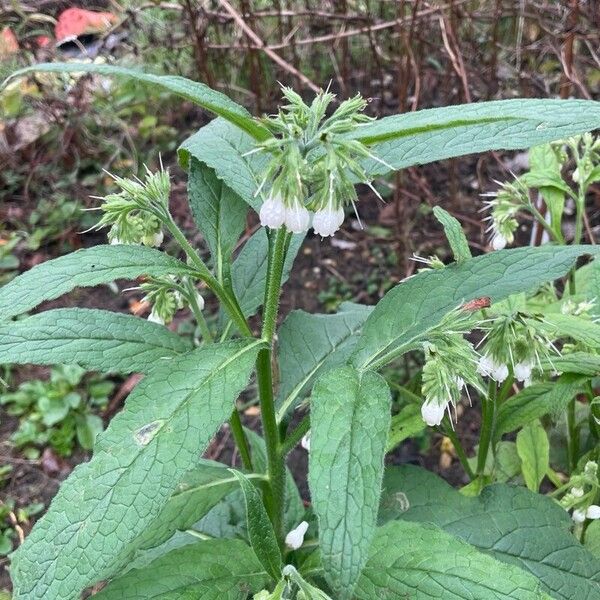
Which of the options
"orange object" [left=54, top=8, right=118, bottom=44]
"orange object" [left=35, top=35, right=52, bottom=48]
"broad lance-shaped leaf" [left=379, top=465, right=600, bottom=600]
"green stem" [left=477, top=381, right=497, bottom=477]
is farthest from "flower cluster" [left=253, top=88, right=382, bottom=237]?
"orange object" [left=54, top=8, right=118, bottom=44]

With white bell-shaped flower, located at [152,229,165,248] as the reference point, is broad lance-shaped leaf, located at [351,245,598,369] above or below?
below

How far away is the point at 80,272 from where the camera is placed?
3.43 ft

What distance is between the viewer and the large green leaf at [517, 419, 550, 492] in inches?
66.2

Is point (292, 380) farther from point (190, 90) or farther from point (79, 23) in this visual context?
point (79, 23)

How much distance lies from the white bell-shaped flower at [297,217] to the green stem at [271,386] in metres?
0.07

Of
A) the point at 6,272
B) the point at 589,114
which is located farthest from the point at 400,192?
the point at 6,272

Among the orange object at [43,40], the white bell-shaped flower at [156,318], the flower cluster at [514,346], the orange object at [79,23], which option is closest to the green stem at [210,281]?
the white bell-shaped flower at [156,318]

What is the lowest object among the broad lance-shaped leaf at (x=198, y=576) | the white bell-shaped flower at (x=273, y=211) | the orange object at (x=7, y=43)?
the broad lance-shaped leaf at (x=198, y=576)

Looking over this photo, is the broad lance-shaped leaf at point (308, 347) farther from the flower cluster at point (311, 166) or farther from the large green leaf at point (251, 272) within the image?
the flower cluster at point (311, 166)

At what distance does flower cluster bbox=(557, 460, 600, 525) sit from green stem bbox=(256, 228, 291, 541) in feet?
1.97

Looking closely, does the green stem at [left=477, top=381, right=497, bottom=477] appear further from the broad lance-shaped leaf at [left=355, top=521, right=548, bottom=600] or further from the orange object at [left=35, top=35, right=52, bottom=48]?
the orange object at [left=35, top=35, right=52, bottom=48]

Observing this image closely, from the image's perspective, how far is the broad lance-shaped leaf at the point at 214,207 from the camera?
54.5 inches

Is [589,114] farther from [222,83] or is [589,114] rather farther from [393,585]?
[222,83]

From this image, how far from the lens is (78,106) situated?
357cm
